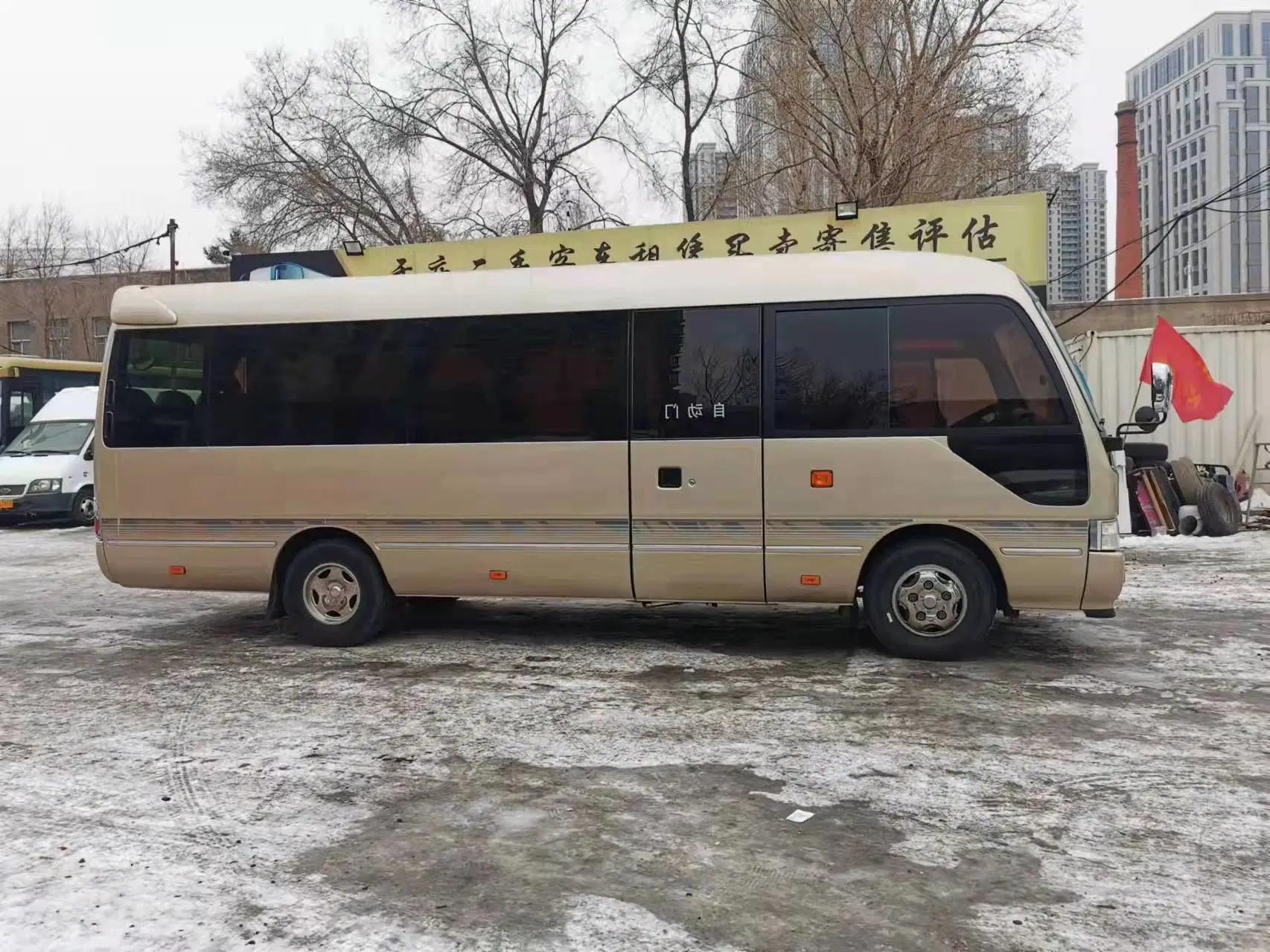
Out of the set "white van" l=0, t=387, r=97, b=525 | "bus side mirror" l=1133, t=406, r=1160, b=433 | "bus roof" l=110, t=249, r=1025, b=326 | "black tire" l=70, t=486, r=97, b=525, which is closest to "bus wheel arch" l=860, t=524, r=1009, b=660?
"bus side mirror" l=1133, t=406, r=1160, b=433

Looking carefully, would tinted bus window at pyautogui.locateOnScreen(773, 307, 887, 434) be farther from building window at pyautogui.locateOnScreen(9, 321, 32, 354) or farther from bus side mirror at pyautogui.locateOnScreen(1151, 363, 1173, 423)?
building window at pyautogui.locateOnScreen(9, 321, 32, 354)

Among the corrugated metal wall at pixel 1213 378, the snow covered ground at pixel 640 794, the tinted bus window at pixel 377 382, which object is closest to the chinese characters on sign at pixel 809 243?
the tinted bus window at pixel 377 382

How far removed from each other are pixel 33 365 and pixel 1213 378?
75.8 feet

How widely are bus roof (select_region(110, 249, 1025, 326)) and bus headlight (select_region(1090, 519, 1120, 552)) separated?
1561 millimetres

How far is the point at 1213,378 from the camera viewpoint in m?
16.3

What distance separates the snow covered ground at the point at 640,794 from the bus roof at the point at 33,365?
53.9 ft

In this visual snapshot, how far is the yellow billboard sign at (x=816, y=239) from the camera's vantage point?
12086 millimetres

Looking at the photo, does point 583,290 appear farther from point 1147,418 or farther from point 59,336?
point 59,336

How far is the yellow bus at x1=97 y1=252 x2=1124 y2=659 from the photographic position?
6629mm

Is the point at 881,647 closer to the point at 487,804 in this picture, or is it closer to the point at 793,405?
the point at 793,405

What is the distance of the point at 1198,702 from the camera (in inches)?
231

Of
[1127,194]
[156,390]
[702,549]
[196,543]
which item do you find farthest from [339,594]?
[1127,194]

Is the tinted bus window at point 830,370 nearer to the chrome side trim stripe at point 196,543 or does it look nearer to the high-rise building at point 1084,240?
the chrome side trim stripe at point 196,543

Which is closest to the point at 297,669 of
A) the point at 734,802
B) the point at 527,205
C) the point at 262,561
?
the point at 262,561
